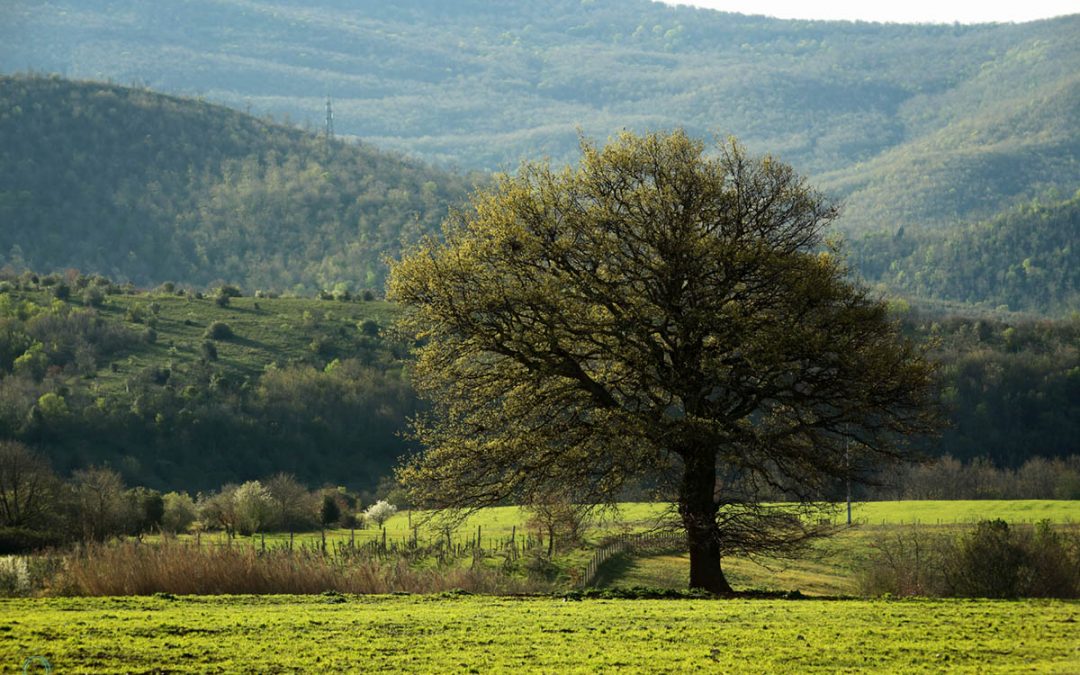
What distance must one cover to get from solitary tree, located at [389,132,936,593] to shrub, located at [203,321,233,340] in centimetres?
9328

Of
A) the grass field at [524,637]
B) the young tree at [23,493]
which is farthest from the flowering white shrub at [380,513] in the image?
the grass field at [524,637]

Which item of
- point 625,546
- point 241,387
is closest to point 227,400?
point 241,387

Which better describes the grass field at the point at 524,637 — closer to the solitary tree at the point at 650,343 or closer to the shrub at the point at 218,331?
the solitary tree at the point at 650,343

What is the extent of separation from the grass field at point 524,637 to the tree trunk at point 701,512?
5.89m

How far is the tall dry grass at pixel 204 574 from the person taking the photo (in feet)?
91.5

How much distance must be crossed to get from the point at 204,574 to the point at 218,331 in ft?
320

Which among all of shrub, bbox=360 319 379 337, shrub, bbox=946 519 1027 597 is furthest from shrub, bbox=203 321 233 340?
shrub, bbox=946 519 1027 597

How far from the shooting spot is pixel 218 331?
123 m

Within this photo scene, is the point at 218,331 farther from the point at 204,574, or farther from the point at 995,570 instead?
the point at 204,574

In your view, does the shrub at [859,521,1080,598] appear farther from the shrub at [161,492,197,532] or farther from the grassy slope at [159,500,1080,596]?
the shrub at [161,492,197,532]

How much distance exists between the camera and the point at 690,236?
1204 inches

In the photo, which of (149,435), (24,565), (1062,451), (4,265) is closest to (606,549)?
(24,565)

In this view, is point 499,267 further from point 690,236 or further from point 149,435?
point 149,435

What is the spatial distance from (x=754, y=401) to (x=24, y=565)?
56.3 feet
